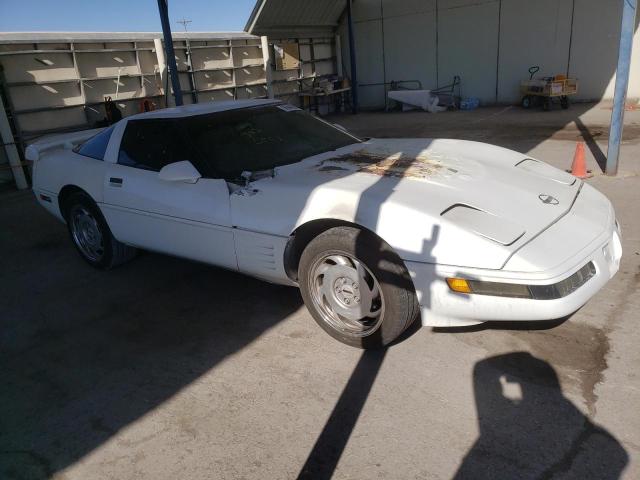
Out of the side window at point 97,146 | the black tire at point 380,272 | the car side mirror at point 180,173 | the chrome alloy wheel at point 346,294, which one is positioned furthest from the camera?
the side window at point 97,146

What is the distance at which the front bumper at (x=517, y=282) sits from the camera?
7.86 ft

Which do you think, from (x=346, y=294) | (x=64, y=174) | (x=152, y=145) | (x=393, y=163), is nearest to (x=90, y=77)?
(x=64, y=174)

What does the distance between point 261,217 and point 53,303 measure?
210 cm

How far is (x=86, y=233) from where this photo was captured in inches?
182

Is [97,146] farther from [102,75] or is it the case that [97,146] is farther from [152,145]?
[102,75]

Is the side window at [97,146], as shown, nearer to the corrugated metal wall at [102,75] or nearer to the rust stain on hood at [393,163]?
the rust stain on hood at [393,163]

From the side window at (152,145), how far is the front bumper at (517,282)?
1983mm

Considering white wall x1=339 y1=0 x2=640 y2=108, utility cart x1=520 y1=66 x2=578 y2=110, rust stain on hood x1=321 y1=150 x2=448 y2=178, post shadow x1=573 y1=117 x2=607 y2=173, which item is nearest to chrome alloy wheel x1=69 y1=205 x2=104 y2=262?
rust stain on hood x1=321 y1=150 x2=448 y2=178

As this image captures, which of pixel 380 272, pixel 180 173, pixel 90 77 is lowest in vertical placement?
pixel 380 272

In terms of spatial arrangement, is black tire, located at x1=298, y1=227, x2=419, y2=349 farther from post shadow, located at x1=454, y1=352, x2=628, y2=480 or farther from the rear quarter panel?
the rear quarter panel

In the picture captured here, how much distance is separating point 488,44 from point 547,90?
345 cm

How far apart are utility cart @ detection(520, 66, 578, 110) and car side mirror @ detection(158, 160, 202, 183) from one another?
41.2 ft

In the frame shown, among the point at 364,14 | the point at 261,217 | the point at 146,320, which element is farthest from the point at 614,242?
the point at 364,14

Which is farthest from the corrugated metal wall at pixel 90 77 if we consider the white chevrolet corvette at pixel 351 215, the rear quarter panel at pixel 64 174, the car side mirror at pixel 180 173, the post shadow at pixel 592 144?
the post shadow at pixel 592 144
